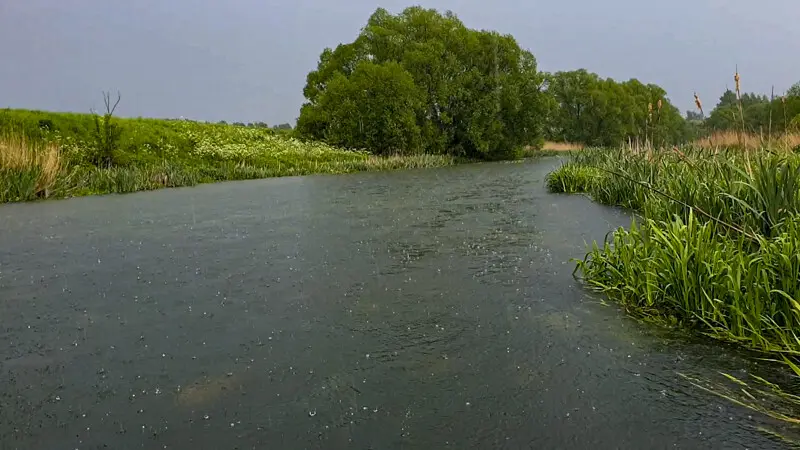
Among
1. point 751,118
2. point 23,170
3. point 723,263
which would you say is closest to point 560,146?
point 751,118

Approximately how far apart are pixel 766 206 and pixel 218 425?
5791 mm

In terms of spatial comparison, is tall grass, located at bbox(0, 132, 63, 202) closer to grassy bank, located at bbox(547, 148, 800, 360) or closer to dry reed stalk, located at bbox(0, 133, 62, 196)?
dry reed stalk, located at bbox(0, 133, 62, 196)

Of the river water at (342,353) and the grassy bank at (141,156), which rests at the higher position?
the grassy bank at (141,156)

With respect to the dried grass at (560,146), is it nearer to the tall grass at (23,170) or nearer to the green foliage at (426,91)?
the green foliage at (426,91)

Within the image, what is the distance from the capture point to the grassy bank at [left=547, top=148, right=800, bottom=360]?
14.0ft

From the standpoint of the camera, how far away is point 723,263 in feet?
15.5

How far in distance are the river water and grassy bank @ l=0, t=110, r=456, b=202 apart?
34.3ft

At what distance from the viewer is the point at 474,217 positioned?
482 inches

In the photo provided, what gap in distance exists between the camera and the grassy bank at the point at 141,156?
18172 millimetres

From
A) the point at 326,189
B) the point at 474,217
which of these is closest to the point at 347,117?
the point at 326,189

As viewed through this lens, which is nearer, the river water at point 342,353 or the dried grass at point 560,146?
the river water at point 342,353

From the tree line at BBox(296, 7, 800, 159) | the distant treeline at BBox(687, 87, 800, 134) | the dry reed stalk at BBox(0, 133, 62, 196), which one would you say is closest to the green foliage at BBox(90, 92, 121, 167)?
the dry reed stalk at BBox(0, 133, 62, 196)

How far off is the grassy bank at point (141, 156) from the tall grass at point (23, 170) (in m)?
0.03

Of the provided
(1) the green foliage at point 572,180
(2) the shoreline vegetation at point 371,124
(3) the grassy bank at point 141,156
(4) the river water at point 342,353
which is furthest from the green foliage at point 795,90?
(4) the river water at point 342,353
